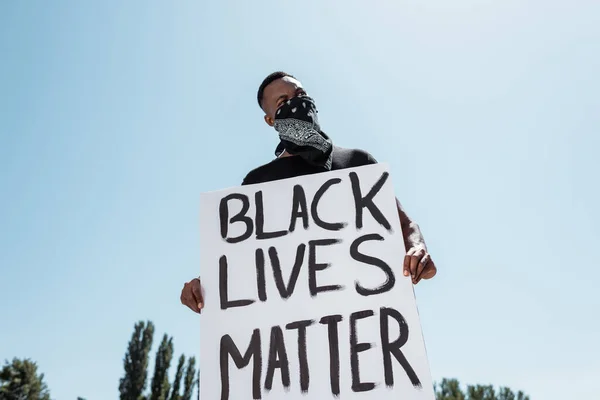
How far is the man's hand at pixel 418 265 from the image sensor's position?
1.31m

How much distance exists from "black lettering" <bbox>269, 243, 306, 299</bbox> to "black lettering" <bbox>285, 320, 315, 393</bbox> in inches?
3.9

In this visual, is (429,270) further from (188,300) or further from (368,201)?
(188,300)

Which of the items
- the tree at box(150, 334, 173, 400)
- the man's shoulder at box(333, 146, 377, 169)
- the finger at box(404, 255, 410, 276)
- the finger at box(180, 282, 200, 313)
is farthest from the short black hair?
the tree at box(150, 334, 173, 400)

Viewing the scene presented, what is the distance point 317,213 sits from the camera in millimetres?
1519

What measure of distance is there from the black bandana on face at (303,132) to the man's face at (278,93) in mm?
79

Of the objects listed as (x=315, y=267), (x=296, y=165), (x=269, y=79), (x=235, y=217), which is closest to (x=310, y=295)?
(x=315, y=267)

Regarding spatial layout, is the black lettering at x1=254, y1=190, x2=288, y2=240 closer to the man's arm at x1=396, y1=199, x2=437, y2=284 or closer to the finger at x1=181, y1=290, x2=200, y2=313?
the finger at x1=181, y1=290, x2=200, y2=313

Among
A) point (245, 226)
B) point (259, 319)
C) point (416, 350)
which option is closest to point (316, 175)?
point (245, 226)

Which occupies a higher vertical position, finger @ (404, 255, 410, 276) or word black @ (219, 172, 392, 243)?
word black @ (219, 172, 392, 243)

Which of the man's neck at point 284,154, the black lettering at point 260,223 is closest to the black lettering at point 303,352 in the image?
the black lettering at point 260,223

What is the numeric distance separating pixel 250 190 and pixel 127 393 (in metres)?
32.3

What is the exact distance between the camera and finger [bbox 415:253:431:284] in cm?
132

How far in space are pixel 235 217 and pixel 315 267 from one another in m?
0.38

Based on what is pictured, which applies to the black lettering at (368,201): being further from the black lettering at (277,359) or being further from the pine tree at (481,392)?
the pine tree at (481,392)
